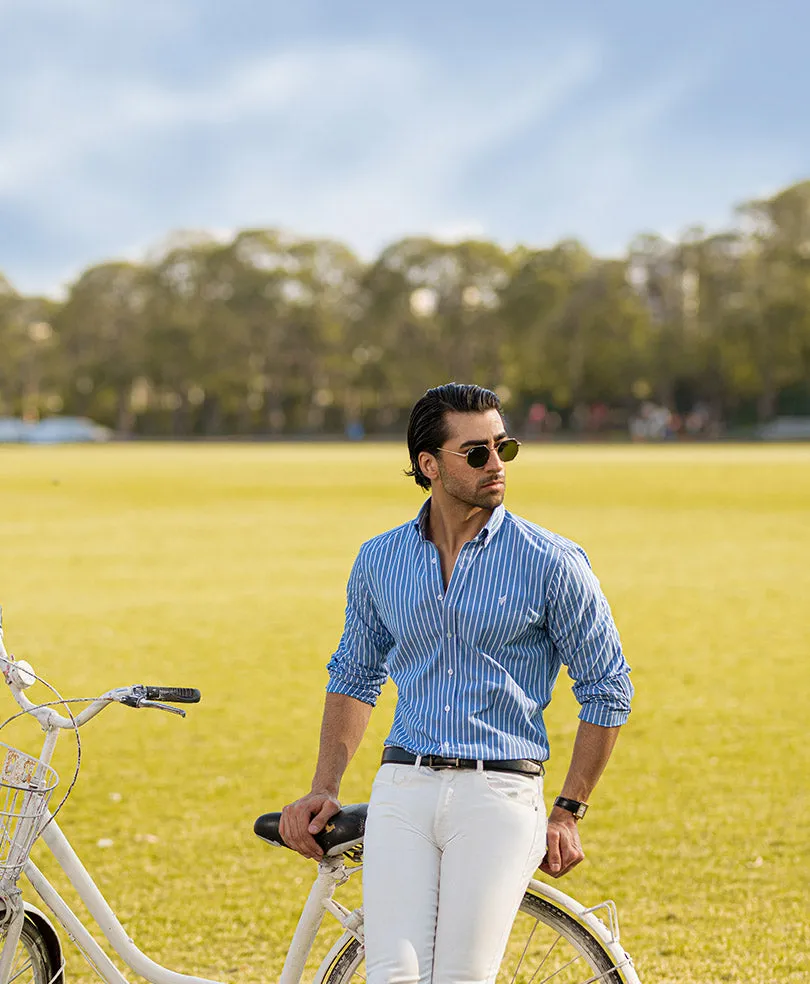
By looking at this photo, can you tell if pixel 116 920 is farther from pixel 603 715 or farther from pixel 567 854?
pixel 603 715

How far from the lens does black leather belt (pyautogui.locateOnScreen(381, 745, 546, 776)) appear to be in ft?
9.86

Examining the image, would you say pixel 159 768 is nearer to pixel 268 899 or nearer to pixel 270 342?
pixel 268 899

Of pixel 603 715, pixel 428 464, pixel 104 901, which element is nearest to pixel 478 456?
pixel 428 464

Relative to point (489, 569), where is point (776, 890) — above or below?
below

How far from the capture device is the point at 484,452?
10.2ft

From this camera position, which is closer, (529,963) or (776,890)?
(529,963)

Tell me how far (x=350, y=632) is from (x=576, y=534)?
67.4 ft

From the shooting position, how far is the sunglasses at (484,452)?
312 cm

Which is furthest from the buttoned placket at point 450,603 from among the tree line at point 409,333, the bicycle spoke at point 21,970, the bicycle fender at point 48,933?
the tree line at point 409,333

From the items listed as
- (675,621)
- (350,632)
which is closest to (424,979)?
(350,632)

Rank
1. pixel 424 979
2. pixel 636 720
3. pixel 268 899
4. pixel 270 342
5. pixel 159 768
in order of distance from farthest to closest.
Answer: pixel 270 342 → pixel 636 720 → pixel 159 768 → pixel 268 899 → pixel 424 979

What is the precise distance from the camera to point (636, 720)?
988 centimetres

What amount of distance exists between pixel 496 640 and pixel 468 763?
26 centimetres

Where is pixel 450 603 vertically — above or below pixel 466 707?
above
